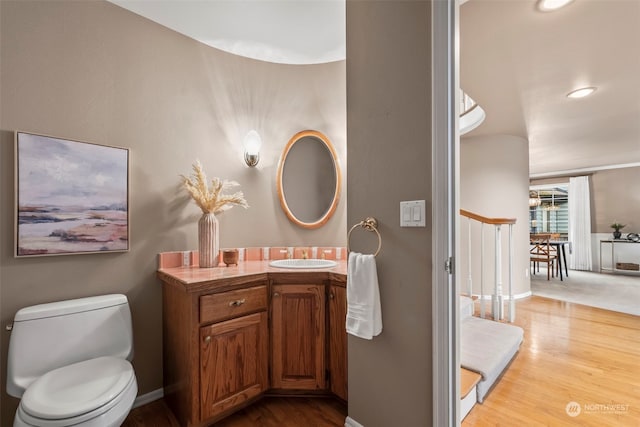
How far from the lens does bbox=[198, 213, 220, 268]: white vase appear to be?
2.00m

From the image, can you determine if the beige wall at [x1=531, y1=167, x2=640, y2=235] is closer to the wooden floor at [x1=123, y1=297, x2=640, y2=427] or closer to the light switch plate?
the wooden floor at [x1=123, y1=297, x2=640, y2=427]

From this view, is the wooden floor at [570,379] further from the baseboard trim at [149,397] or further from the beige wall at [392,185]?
the baseboard trim at [149,397]

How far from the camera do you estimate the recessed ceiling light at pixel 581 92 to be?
279cm

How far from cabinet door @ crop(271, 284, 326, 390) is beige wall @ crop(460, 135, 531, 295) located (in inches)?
120

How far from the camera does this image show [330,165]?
252 centimetres

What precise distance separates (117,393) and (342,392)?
1176mm

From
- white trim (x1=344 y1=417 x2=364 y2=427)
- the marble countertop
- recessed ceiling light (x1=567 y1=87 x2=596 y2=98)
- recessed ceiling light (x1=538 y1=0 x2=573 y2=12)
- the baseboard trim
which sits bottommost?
the baseboard trim

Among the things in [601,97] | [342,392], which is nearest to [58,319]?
[342,392]

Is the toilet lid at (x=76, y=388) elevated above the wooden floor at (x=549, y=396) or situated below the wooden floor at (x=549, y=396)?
above

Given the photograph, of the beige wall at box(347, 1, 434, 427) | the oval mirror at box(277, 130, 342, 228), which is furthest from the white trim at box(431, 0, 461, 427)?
the oval mirror at box(277, 130, 342, 228)

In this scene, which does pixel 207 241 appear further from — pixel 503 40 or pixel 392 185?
pixel 503 40

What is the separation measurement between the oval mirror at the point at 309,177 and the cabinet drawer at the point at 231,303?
848mm

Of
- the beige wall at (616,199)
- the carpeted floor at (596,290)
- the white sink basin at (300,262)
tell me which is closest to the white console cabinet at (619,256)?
the carpeted floor at (596,290)

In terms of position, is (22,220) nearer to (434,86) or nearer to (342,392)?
(342,392)
